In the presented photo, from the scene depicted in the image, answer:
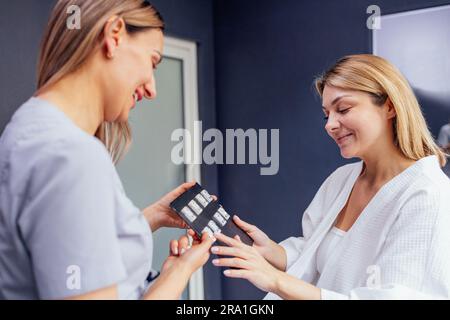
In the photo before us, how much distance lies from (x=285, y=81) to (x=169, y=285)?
0.61m

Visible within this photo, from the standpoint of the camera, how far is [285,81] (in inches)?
37.8

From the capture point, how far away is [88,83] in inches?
18.1

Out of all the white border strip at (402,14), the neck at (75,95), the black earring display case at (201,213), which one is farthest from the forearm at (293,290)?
the white border strip at (402,14)

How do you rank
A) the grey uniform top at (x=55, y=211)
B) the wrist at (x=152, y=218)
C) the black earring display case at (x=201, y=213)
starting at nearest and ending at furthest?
1. the grey uniform top at (x=55, y=211)
2. the black earring display case at (x=201, y=213)
3. the wrist at (x=152, y=218)

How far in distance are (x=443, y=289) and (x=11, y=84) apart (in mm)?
769

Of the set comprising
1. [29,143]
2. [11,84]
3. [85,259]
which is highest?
[11,84]

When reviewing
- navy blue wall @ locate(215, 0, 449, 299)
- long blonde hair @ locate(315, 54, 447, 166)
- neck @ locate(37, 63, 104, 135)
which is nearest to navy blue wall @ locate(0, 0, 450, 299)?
navy blue wall @ locate(215, 0, 449, 299)

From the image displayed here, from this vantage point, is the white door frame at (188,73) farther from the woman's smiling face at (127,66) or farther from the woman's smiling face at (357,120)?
the woman's smiling face at (127,66)

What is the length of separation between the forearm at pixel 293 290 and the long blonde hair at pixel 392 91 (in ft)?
0.90

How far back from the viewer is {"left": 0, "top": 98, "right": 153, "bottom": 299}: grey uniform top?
0.37 m

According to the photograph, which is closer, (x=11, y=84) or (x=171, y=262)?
(x=171, y=262)

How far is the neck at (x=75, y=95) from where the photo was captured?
45cm
